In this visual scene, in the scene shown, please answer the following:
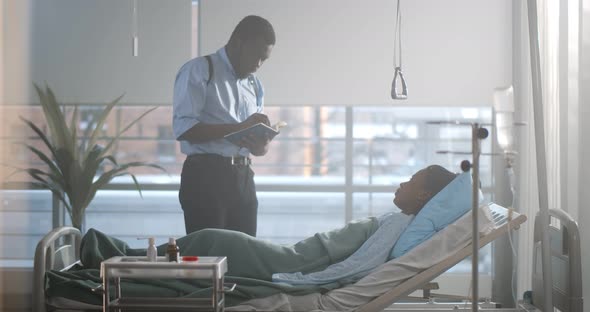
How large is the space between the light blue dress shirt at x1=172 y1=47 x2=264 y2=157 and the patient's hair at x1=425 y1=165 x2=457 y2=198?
1.26m

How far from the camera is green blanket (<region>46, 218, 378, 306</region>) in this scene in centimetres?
360

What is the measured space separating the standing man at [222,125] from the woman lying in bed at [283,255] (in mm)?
868

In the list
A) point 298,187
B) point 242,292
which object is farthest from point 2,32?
point 242,292

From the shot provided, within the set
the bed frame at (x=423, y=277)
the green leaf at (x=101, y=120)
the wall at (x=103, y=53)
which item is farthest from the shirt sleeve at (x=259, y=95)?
the bed frame at (x=423, y=277)

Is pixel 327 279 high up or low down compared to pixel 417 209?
down

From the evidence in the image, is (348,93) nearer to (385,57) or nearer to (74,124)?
(385,57)

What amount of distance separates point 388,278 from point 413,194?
600mm

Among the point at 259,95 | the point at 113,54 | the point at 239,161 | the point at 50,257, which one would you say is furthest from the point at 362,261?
the point at 113,54

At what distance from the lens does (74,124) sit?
5.15 m

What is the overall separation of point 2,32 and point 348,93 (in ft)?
6.77

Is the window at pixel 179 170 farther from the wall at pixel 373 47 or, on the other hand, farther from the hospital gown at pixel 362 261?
the hospital gown at pixel 362 261

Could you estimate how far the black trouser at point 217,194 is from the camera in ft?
16.1

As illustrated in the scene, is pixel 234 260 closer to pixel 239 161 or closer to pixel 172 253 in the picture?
pixel 172 253

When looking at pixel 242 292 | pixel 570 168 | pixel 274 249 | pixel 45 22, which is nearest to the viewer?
pixel 242 292
